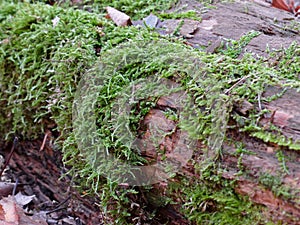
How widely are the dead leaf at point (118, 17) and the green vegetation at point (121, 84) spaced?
0.07 m

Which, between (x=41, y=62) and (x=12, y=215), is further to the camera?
(x=41, y=62)

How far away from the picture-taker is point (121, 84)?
76.3 inches

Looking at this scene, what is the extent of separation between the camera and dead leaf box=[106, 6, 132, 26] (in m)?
2.47

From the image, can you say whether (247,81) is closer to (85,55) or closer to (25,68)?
(85,55)

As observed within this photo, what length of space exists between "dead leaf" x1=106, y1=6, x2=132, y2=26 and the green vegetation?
0.24 feet

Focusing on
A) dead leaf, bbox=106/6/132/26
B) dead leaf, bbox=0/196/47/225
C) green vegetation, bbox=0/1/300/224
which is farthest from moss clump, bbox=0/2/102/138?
dead leaf, bbox=0/196/47/225

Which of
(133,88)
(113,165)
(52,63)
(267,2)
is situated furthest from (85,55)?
(267,2)

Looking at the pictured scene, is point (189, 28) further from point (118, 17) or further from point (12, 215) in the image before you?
point (12, 215)

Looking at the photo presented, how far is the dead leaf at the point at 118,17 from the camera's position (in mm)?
2469

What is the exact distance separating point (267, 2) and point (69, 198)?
1.92 m

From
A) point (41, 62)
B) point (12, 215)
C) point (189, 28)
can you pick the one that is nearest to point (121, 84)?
point (189, 28)

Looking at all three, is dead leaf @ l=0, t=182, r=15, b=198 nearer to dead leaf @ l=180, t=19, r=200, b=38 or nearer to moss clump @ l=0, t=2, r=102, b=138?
moss clump @ l=0, t=2, r=102, b=138

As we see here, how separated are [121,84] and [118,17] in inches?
31.3

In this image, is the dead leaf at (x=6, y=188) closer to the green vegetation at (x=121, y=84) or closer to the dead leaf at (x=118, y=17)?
the green vegetation at (x=121, y=84)
